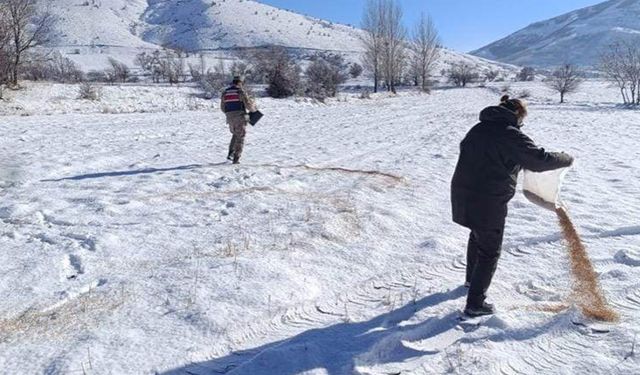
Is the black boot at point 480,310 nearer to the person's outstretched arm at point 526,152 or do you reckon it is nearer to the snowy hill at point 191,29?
the person's outstretched arm at point 526,152

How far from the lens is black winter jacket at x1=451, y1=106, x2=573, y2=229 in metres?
3.56

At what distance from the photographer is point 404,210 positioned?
6.84 meters

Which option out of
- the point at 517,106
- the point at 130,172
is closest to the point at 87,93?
the point at 130,172

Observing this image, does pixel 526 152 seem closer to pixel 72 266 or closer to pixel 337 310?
pixel 337 310

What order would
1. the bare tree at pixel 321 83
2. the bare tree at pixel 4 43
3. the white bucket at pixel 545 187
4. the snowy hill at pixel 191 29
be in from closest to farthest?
the white bucket at pixel 545 187, the bare tree at pixel 4 43, the bare tree at pixel 321 83, the snowy hill at pixel 191 29

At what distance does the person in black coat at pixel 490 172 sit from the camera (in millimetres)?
3574

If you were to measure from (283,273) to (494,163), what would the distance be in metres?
2.23

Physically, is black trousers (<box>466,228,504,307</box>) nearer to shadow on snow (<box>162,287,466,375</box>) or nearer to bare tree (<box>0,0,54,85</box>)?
shadow on snow (<box>162,287,466,375</box>)

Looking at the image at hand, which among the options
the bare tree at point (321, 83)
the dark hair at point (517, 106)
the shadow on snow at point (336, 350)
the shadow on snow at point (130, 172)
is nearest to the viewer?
the shadow on snow at point (336, 350)

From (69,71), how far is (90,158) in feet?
154

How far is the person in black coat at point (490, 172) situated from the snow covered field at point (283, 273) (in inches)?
19.8

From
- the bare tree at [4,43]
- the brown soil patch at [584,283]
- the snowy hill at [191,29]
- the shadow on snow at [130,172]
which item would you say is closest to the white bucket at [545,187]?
the brown soil patch at [584,283]

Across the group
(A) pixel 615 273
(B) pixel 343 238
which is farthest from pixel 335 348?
(A) pixel 615 273

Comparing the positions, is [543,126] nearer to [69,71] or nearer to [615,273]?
[615,273]
